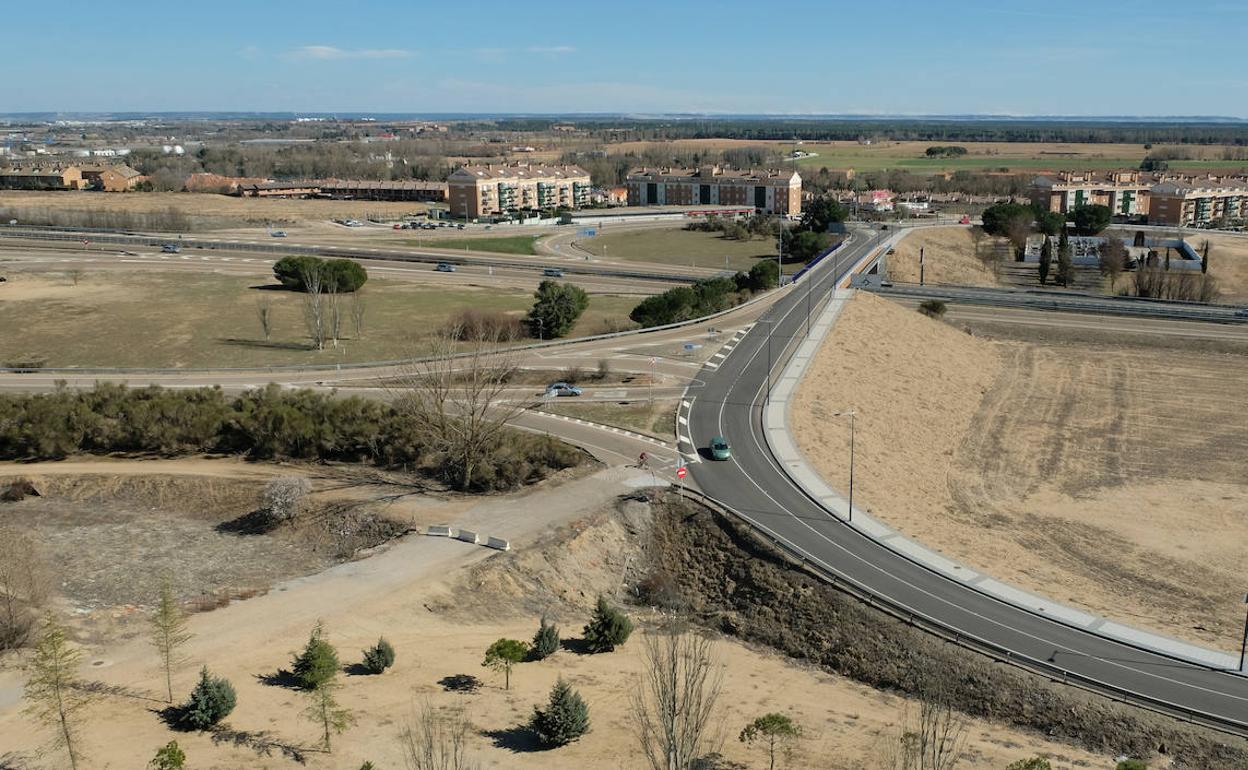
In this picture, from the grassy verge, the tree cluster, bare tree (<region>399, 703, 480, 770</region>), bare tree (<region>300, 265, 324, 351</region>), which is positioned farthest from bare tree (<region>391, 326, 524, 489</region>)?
bare tree (<region>300, 265, 324, 351</region>)

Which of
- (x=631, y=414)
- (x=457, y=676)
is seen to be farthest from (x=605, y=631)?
(x=631, y=414)

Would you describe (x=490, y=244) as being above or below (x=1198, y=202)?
below

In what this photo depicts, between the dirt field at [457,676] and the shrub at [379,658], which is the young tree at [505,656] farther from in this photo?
the shrub at [379,658]

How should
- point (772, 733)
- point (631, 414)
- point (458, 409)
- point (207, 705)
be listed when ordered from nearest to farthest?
point (772, 733)
point (207, 705)
point (458, 409)
point (631, 414)

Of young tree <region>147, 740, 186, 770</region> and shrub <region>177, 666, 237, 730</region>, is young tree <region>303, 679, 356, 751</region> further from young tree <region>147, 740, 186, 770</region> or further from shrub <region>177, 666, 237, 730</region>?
young tree <region>147, 740, 186, 770</region>

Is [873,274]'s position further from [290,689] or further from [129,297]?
[290,689]

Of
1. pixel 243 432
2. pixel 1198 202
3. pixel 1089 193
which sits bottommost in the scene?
pixel 243 432

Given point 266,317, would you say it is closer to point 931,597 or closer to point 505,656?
point 505,656

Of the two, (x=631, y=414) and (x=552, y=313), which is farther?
(x=552, y=313)
